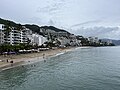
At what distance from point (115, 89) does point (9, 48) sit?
188 feet

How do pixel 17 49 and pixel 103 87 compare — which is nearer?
pixel 103 87

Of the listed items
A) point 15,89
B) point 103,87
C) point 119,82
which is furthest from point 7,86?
point 119,82

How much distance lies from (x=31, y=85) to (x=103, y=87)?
9.52m

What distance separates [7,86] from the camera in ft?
101

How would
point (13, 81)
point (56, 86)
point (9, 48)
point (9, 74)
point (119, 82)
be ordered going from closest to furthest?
point (56, 86) → point (119, 82) → point (13, 81) → point (9, 74) → point (9, 48)

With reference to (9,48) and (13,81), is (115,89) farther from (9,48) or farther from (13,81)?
(9,48)

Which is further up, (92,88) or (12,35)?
(12,35)

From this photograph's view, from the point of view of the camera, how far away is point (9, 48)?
8006 cm

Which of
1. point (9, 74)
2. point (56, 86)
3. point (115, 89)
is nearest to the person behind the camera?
point (115, 89)

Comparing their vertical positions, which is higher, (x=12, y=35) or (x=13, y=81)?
(x=12, y=35)

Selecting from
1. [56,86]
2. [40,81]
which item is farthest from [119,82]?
[40,81]

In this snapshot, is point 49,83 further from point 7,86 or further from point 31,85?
point 7,86

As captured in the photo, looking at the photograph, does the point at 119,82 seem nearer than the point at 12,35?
Yes

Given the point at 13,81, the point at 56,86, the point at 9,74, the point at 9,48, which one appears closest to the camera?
the point at 56,86
